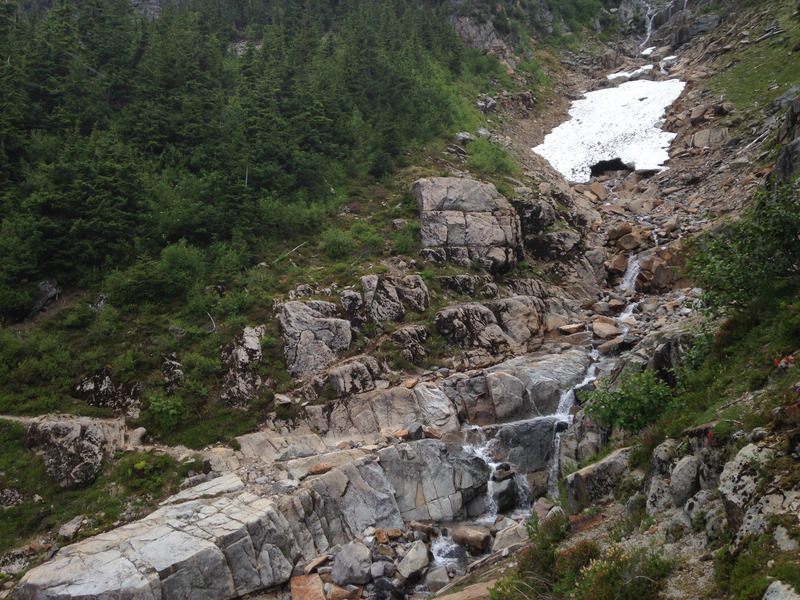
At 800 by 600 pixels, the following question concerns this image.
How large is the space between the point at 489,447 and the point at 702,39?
198 feet

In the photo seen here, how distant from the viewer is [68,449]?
1833 centimetres

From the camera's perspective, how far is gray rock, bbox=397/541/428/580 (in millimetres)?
14844

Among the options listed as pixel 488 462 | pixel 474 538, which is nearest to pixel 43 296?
pixel 488 462

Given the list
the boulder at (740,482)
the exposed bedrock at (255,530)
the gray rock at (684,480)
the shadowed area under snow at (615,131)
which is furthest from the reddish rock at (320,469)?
the shadowed area under snow at (615,131)

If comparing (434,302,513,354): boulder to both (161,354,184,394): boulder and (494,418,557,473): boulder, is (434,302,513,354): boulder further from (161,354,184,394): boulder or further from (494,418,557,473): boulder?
(161,354,184,394): boulder

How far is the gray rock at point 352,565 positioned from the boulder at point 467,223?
1854 centimetres

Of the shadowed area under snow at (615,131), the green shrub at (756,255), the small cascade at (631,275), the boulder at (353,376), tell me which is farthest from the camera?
the shadowed area under snow at (615,131)

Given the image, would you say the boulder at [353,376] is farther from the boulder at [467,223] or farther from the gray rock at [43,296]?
the gray rock at [43,296]

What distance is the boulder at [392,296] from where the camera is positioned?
1038 inches

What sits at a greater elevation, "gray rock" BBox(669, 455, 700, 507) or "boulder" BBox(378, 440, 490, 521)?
"gray rock" BBox(669, 455, 700, 507)

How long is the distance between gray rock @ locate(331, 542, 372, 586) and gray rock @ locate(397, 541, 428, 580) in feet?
3.55

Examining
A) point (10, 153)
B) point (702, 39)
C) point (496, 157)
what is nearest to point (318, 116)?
point (496, 157)

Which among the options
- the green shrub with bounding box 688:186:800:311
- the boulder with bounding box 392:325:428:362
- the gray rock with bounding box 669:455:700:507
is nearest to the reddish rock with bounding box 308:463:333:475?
the boulder with bounding box 392:325:428:362

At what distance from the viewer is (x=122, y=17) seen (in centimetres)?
4331
